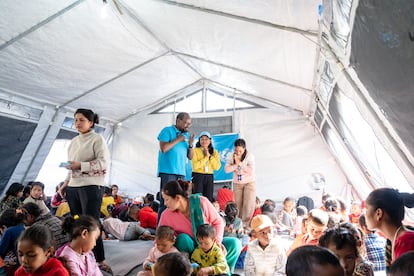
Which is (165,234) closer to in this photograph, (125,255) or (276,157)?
(125,255)

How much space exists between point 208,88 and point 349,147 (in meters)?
3.75

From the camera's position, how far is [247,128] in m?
6.52

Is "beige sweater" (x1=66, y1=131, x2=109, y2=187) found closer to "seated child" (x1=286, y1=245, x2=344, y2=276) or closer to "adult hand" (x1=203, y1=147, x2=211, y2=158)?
"adult hand" (x1=203, y1=147, x2=211, y2=158)

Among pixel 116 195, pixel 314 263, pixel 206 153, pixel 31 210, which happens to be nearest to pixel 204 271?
pixel 314 263

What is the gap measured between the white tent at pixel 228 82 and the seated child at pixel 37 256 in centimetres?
185

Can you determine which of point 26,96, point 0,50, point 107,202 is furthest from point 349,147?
point 26,96

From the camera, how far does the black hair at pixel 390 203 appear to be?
157cm

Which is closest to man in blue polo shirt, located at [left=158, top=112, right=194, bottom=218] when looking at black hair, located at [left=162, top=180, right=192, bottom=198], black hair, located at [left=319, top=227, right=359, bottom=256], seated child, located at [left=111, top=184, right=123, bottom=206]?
black hair, located at [left=162, top=180, right=192, bottom=198]

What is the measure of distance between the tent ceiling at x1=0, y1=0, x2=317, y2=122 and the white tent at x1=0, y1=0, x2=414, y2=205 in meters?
0.02

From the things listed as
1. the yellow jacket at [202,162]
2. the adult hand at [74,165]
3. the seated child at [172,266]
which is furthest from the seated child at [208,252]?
the yellow jacket at [202,162]

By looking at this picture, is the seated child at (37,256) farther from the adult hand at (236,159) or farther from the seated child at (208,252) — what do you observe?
the adult hand at (236,159)

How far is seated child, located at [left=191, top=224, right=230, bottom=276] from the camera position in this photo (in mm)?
2033

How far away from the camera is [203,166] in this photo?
321cm

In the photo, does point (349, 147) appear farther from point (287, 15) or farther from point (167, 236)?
point (167, 236)
